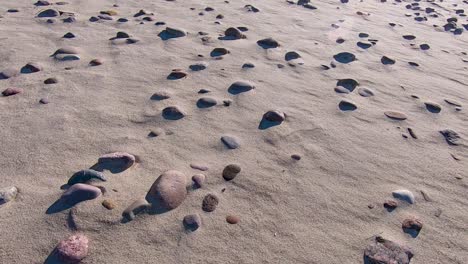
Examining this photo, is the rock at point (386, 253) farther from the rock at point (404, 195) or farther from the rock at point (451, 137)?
the rock at point (451, 137)

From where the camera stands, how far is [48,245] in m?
1.66

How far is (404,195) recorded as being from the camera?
2.13 m

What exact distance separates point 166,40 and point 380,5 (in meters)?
4.29

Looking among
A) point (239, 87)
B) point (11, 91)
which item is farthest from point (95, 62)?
point (239, 87)

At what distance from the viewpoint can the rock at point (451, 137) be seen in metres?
2.71

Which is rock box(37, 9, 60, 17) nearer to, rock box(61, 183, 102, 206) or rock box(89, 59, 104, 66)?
rock box(89, 59, 104, 66)

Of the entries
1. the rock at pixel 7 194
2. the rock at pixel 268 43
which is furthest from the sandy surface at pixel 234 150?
the rock at pixel 268 43

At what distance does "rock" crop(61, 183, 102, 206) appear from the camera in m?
1.87

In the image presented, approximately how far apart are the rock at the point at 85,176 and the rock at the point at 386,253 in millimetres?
1258

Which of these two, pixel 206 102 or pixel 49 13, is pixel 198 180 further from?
pixel 49 13

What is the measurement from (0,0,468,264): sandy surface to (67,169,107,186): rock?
0.18 feet

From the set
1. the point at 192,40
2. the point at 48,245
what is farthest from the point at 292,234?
the point at 192,40

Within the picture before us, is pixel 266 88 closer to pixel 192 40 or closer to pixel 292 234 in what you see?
pixel 192 40

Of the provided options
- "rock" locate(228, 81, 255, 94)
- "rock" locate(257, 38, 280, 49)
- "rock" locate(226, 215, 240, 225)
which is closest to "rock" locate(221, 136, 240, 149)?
"rock" locate(226, 215, 240, 225)
